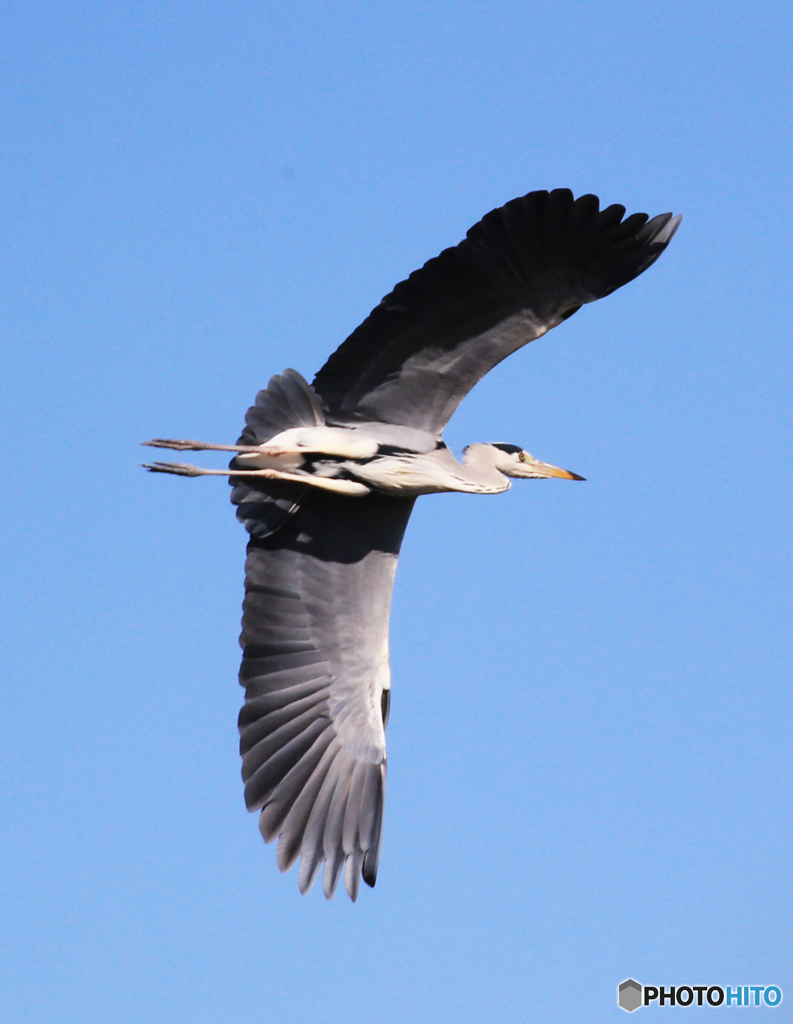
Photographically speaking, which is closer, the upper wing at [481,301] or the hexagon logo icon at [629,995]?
the upper wing at [481,301]

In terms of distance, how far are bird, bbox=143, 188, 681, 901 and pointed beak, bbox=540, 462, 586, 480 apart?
0.07 metres

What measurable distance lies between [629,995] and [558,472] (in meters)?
4.43

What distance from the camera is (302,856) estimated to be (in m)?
9.55

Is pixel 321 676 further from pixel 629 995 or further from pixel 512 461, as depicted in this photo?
pixel 629 995

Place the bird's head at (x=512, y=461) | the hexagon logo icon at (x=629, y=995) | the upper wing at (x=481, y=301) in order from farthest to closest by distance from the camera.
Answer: the hexagon logo icon at (x=629, y=995) → the bird's head at (x=512, y=461) → the upper wing at (x=481, y=301)

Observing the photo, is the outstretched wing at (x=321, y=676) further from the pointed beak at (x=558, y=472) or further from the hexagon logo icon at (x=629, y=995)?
the hexagon logo icon at (x=629, y=995)

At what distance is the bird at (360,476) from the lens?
8.96m

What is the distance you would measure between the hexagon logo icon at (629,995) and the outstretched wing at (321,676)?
3316 millimetres

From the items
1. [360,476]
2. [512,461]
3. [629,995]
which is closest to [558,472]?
[512,461]

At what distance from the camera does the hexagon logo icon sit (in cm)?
1173

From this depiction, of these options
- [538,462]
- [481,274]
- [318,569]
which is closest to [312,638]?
[318,569]

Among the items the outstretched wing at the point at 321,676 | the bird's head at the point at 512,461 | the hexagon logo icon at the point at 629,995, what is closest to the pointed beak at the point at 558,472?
the bird's head at the point at 512,461

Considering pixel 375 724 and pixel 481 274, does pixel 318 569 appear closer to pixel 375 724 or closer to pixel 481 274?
pixel 375 724

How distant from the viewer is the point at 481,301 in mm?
9117
